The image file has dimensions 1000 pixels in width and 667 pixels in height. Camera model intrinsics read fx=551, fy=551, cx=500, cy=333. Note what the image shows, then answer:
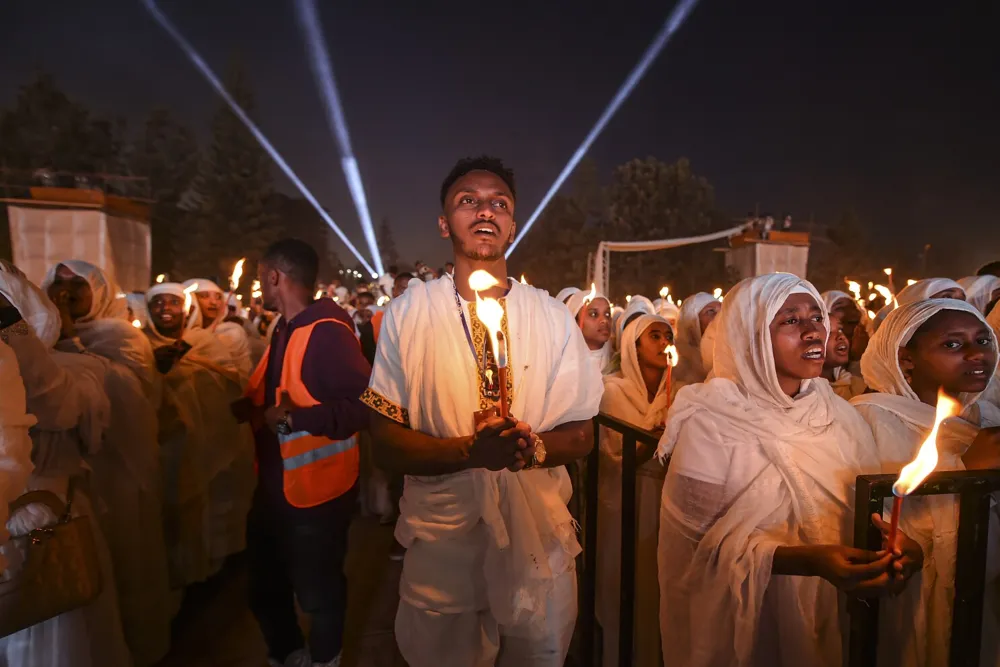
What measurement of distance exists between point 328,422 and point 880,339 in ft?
9.16

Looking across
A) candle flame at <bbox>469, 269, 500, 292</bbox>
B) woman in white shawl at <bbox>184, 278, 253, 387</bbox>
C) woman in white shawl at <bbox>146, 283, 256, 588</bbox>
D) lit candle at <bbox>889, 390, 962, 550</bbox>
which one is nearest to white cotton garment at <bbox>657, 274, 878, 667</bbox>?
lit candle at <bbox>889, 390, 962, 550</bbox>

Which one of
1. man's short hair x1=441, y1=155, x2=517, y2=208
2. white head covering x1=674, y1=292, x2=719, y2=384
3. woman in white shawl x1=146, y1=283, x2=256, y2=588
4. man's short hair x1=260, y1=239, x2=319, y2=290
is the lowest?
woman in white shawl x1=146, y1=283, x2=256, y2=588

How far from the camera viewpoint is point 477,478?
2014 millimetres

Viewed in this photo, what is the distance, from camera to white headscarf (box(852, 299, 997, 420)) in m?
2.40

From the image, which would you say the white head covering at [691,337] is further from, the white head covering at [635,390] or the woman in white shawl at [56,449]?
the woman in white shawl at [56,449]

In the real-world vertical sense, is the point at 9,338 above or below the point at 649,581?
above

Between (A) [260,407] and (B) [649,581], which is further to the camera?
(A) [260,407]

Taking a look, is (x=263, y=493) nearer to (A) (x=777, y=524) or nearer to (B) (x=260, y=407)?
(B) (x=260, y=407)

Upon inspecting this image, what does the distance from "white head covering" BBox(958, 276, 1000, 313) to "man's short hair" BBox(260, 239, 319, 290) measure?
4991 millimetres

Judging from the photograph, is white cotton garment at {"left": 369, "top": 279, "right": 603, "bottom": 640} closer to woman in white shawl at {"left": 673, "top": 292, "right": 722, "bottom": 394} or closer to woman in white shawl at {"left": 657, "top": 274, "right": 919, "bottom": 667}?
woman in white shawl at {"left": 657, "top": 274, "right": 919, "bottom": 667}

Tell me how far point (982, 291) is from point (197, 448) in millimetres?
6547

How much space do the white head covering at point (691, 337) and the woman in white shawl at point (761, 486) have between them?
2.66 meters

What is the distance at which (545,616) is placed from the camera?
2.03 meters

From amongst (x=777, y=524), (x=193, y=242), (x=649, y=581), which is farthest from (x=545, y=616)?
(x=193, y=242)
